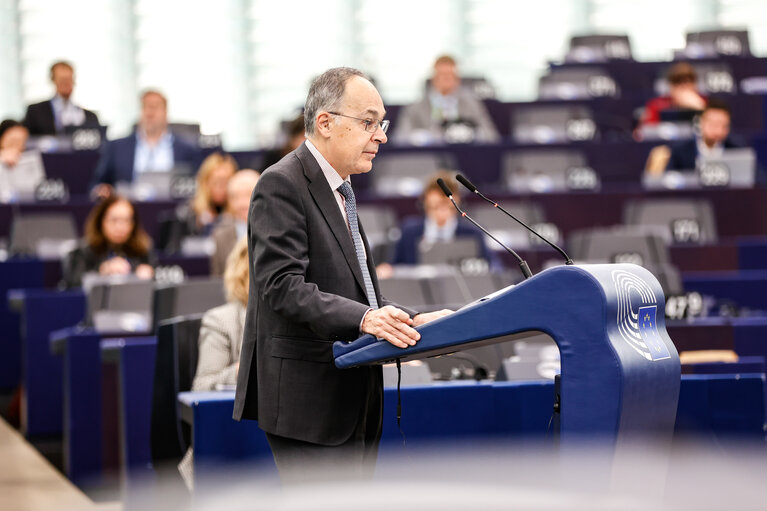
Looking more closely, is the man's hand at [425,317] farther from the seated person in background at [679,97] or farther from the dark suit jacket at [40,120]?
the dark suit jacket at [40,120]

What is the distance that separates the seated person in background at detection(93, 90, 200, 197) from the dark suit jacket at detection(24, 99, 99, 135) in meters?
1.22

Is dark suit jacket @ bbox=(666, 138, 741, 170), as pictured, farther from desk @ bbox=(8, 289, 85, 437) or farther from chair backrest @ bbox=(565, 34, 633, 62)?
desk @ bbox=(8, 289, 85, 437)

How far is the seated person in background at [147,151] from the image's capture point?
869cm

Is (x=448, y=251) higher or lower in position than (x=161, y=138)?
lower

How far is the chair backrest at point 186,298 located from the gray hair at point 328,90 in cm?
271

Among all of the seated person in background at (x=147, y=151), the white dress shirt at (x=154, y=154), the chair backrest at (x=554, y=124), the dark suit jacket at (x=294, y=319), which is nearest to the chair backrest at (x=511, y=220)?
the chair backrest at (x=554, y=124)

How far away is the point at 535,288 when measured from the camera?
2.06 metres

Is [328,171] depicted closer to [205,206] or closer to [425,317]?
[425,317]

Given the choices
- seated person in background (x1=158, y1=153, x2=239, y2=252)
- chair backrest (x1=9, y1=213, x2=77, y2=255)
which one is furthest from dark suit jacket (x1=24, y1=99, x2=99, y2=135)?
seated person in background (x1=158, y1=153, x2=239, y2=252)

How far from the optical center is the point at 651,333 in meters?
2.23

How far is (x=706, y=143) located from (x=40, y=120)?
18.4 feet

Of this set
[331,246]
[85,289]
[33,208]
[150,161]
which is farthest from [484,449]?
[150,161]

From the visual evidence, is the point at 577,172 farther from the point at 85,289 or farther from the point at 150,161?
the point at 85,289

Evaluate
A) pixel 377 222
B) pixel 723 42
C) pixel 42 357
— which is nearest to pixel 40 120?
pixel 377 222
